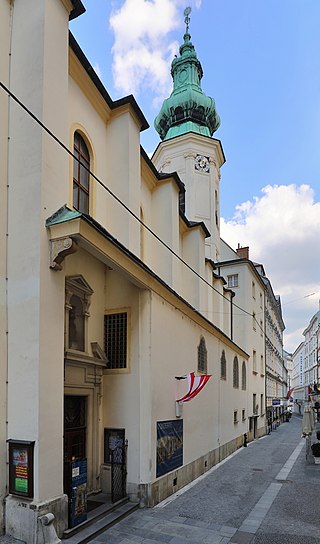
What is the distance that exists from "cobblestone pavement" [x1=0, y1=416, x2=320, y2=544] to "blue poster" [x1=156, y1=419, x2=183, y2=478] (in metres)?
0.80

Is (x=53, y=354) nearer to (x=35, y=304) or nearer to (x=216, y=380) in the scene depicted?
(x=35, y=304)

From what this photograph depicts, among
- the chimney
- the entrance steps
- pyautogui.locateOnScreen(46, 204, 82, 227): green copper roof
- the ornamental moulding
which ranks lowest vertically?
the entrance steps

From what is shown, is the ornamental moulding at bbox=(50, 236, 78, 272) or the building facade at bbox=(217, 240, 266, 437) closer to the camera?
the ornamental moulding at bbox=(50, 236, 78, 272)

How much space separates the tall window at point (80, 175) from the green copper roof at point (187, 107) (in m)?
20.5

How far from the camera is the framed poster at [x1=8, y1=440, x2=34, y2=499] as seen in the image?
7.65 m

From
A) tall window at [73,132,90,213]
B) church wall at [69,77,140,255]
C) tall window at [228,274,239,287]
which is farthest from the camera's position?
tall window at [228,274,239,287]

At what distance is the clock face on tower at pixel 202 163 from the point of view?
30.6 m

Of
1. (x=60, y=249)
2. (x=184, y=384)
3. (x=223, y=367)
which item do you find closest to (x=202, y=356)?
(x=184, y=384)

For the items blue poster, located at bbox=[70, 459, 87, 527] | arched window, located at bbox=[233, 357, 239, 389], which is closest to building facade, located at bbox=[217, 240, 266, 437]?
arched window, located at bbox=[233, 357, 239, 389]

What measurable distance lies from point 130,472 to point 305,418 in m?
11.3

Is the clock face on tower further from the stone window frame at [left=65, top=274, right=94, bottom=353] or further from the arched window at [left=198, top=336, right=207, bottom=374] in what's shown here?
the stone window frame at [left=65, top=274, right=94, bottom=353]

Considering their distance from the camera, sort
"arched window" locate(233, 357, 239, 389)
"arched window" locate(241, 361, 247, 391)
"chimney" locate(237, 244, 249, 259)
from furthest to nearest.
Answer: "chimney" locate(237, 244, 249, 259) < "arched window" locate(241, 361, 247, 391) < "arched window" locate(233, 357, 239, 389)

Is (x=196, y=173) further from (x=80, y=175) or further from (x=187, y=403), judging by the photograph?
(x=80, y=175)

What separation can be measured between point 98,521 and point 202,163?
25346 mm
